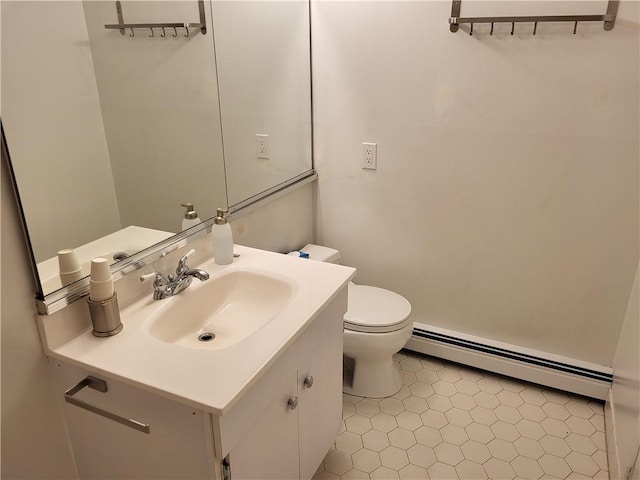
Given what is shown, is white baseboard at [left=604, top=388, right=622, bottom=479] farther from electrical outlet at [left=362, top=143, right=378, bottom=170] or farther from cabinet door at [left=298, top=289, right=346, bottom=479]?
electrical outlet at [left=362, top=143, right=378, bottom=170]

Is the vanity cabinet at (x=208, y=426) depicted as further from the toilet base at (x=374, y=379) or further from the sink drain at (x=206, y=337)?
the toilet base at (x=374, y=379)

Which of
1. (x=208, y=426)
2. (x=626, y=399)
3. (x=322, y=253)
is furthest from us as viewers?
(x=322, y=253)

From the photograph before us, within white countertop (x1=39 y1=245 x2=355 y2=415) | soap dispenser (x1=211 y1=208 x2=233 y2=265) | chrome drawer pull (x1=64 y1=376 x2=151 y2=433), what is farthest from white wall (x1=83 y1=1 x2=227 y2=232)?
chrome drawer pull (x1=64 y1=376 x2=151 y2=433)

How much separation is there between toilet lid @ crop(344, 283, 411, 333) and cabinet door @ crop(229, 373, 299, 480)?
0.66 metres

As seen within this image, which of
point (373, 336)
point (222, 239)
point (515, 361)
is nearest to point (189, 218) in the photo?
point (222, 239)

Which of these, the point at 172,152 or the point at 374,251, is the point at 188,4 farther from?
the point at 374,251

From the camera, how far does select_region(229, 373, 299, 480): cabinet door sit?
1.24m

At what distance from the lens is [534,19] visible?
179cm

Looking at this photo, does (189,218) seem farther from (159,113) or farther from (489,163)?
(489,163)

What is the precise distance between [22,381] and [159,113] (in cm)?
88

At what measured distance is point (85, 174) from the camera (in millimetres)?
1376

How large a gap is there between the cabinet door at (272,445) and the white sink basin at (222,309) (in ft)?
0.71

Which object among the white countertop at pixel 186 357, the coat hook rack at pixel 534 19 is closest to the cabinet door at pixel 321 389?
the white countertop at pixel 186 357

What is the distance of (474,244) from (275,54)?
3.87 feet
